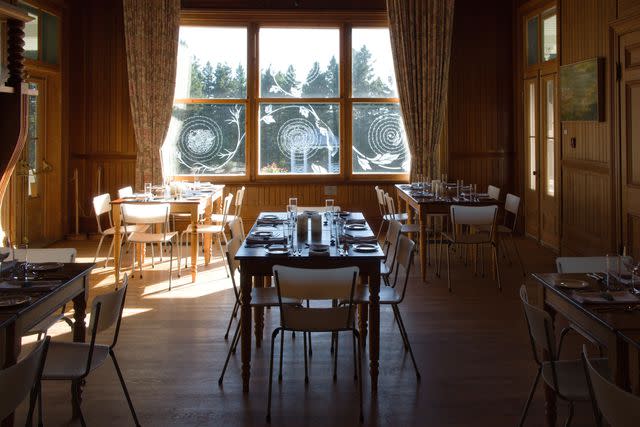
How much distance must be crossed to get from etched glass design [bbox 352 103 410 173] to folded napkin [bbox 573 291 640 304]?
720 cm

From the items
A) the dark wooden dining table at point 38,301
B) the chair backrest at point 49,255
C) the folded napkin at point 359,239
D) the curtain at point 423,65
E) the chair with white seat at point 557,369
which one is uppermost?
the curtain at point 423,65

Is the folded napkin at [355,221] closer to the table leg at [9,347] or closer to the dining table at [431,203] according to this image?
the dining table at [431,203]

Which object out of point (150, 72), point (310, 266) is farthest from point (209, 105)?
point (310, 266)

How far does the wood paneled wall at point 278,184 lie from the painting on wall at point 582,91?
80.3 inches

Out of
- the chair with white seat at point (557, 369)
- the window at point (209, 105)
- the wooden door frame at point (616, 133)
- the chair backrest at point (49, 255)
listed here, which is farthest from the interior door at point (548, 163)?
the chair backrest at point (49, 255)

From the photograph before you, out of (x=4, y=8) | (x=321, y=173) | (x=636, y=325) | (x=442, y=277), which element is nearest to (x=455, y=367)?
(x=636, y=325)

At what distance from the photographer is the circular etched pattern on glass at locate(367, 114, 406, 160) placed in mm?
10461

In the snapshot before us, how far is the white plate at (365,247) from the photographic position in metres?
4.57

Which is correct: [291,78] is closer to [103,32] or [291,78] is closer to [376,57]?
[376,57]

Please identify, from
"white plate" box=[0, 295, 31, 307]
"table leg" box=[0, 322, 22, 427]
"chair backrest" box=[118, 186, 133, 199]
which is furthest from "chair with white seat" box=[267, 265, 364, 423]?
"chair backrest" box=[118, 186, 133, 199]

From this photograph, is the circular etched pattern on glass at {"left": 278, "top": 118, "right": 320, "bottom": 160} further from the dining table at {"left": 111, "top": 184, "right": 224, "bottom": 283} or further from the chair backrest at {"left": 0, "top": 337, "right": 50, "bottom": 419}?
the chair backrest at {"left": 0, "top": 337, "right": 50, "bottom": 419}

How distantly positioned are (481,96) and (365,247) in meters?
6.43

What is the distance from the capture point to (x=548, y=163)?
30.7 ft

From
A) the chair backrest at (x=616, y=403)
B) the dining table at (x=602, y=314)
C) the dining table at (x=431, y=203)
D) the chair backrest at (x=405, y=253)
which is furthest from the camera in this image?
the dining table at (x=431, y=203)
